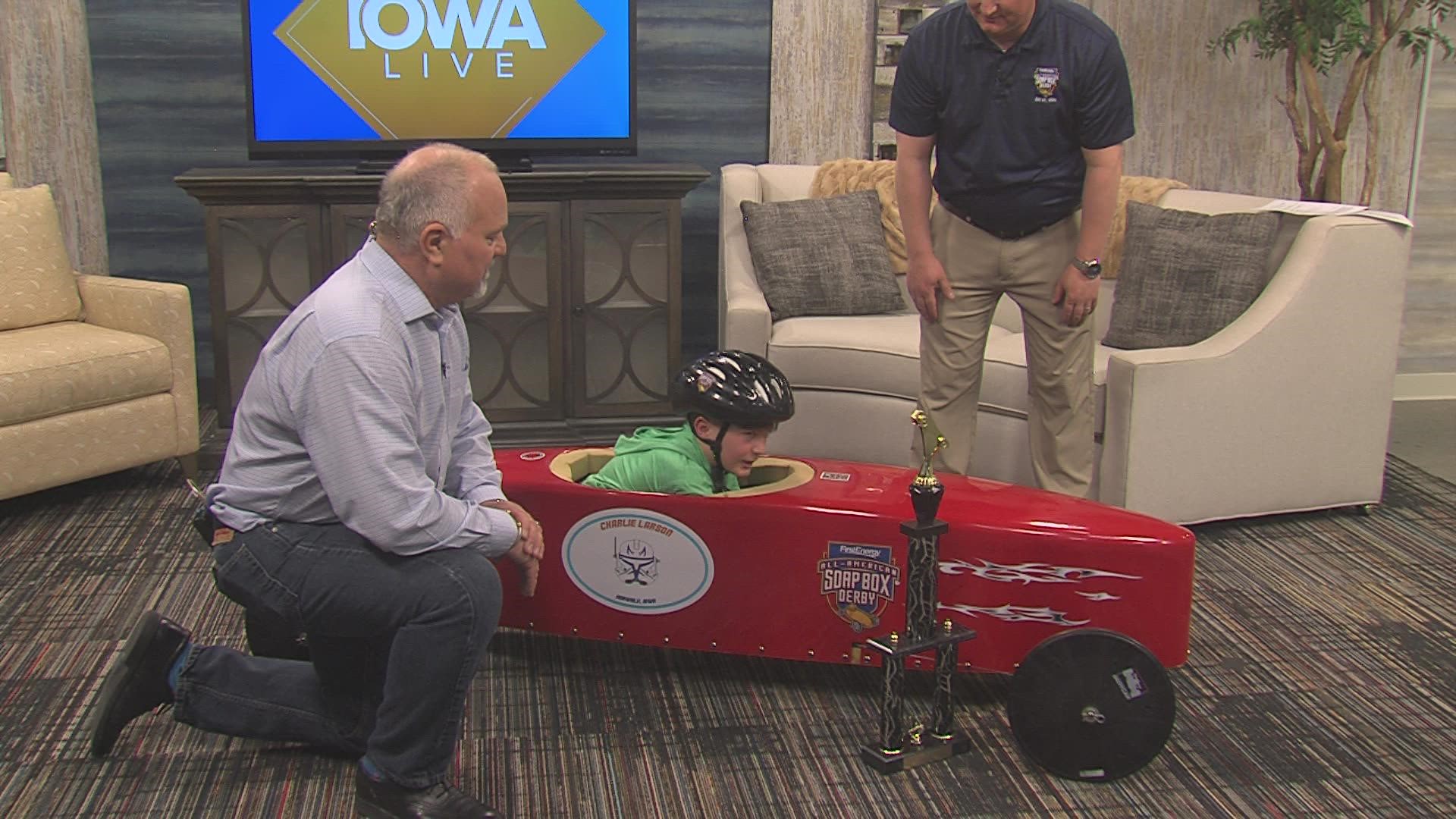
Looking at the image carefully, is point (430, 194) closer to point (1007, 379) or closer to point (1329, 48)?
point (1007, 379)

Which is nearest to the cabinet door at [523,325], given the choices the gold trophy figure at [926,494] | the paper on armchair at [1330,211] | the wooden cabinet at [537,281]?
the wooden cabinet at [537,281]

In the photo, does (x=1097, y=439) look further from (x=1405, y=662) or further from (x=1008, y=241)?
(x=1405, y=662)

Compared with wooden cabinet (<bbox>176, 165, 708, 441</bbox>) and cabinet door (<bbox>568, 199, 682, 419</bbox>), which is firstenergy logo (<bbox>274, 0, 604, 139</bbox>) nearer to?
wooden cabinet (<bbox>176, 165, 708, 441</bbox>)

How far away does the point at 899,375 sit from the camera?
3.90 meters

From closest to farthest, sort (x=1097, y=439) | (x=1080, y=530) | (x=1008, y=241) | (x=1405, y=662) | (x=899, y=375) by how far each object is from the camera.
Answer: (x=1080, y=530)
(x=1405, y=662)
(x=1008, y=241)
(x=1097, y=439)
(x=899, y=375)

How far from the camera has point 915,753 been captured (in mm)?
2465

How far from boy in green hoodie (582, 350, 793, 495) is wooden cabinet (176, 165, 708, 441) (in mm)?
1782

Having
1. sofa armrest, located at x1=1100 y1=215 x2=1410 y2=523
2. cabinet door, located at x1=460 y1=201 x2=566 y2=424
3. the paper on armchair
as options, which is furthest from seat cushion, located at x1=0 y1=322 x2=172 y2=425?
the paper on armchair

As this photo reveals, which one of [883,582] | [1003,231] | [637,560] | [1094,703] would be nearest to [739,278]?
[1003,231]

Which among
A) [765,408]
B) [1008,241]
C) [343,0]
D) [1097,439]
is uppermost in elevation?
[343,0]

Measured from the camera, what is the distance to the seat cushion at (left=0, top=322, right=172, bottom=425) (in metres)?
3.66

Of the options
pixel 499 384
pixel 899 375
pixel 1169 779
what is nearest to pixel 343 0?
pixel 499 384

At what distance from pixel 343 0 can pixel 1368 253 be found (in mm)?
2946

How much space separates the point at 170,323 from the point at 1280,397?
2.94m
